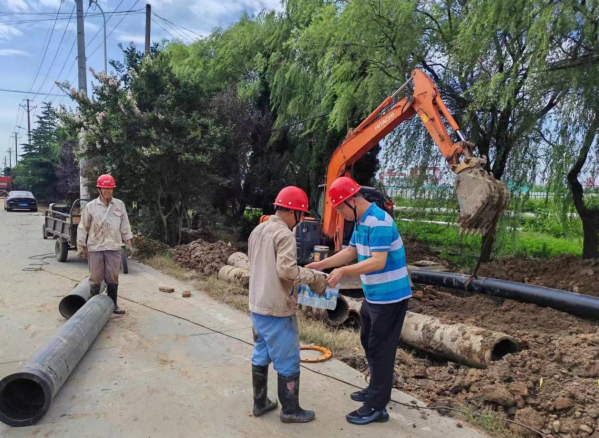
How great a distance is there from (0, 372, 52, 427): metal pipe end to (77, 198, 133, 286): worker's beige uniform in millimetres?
2633

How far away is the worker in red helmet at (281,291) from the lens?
3.53 metres

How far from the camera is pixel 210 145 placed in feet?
41.1

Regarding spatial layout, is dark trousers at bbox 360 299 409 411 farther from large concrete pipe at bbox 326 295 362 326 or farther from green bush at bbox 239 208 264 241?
green bush at bbox 239 208 264 241

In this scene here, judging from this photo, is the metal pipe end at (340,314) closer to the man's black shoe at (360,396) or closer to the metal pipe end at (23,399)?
the man's black shoe at (360,396)

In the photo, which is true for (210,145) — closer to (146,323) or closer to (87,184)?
(87,184)

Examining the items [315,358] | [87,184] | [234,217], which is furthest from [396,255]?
[234,217]

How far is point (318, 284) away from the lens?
359 cm

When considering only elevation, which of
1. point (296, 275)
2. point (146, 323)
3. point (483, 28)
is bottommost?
point (146, 323)

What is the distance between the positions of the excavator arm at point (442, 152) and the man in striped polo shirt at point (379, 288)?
2.19 m

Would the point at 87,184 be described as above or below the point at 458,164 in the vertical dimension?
below

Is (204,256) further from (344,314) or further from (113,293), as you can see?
(344,314)

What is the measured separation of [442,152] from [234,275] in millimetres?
4473

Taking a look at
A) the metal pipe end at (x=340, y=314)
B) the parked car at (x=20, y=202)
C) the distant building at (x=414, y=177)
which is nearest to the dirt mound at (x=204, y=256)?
the metal pipe end at (x=340, y=314)

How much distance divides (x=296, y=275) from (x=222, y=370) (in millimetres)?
1842
